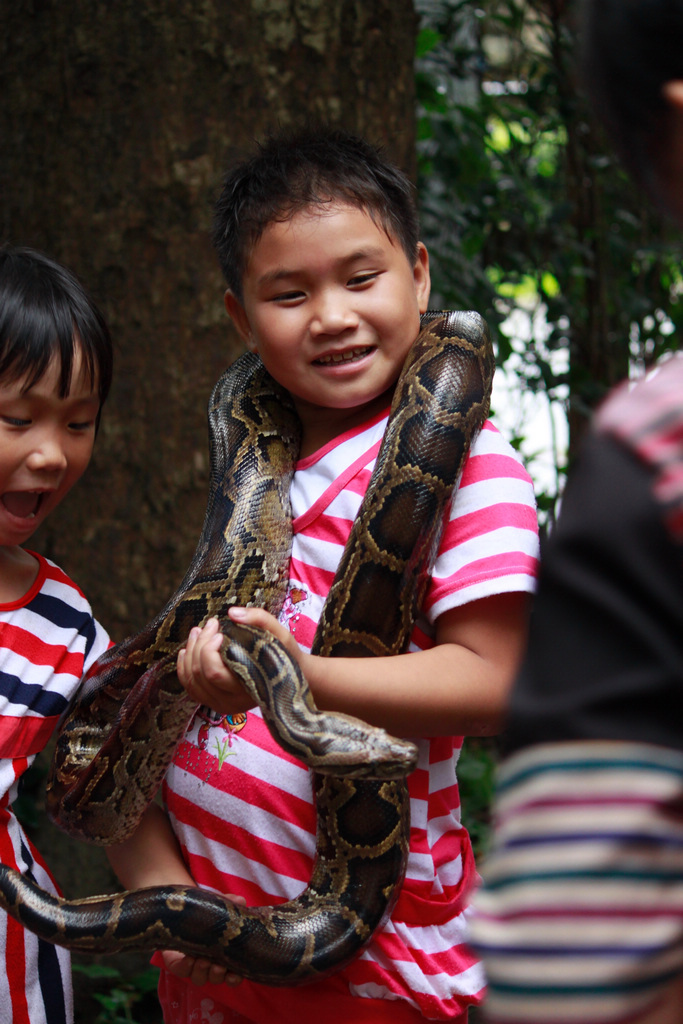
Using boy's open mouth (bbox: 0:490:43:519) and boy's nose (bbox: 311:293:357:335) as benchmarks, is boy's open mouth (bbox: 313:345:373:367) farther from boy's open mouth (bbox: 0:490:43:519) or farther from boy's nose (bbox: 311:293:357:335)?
boy's open mouth (bbox: 0:490:43:519)

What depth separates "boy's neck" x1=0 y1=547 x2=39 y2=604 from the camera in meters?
2.03

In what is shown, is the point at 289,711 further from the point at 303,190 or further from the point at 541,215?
the point at 541,215

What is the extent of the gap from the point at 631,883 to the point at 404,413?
3.97 ft

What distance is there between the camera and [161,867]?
71.3 inches

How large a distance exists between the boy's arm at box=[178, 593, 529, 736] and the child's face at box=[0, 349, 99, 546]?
0.63m

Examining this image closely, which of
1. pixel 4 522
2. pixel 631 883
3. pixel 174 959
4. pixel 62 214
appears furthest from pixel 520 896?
pixel 62 214

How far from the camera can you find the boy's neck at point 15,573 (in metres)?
2.03

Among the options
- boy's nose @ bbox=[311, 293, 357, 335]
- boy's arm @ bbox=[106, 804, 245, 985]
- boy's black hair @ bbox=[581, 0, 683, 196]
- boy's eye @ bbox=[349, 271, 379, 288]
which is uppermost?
boy's eye @ bbox=[349, 271, 379, 288]

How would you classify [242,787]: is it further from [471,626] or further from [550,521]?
[550,521]

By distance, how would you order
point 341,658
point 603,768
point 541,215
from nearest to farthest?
point 603,768, point 341,658, point 541,215

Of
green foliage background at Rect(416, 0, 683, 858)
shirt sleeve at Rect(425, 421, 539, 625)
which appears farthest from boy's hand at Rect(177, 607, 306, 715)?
green foliage background at Rect(416, 0, 683, 858)

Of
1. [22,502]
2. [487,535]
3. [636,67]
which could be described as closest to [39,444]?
[22,502]

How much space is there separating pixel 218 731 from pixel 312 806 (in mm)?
250

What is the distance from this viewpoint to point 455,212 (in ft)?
15.6
